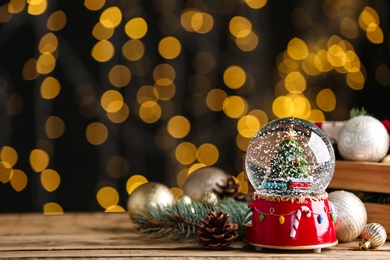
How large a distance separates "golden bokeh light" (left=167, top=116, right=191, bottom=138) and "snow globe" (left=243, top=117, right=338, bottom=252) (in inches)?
36.0

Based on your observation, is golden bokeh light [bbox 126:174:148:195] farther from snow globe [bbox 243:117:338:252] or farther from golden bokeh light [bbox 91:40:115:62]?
snow globe [bbox 243:117:338:252]

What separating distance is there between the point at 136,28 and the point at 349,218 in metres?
1.12

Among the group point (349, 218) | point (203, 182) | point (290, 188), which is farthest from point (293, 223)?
point (203, 182)

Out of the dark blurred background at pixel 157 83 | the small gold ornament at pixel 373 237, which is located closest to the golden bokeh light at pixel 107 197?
the dark blurred background at pixel 157 83

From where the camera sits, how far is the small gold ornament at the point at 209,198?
1.47 metres

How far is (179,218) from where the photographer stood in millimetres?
1377

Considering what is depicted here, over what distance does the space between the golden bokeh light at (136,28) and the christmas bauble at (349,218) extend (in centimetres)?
106

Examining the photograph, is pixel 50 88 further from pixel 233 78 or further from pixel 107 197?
pixel 233 78

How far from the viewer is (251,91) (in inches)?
89.2

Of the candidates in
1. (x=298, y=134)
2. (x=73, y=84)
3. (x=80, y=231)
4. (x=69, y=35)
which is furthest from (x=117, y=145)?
(x=298, y=134)

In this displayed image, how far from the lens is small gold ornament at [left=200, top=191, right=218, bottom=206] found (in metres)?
1.47

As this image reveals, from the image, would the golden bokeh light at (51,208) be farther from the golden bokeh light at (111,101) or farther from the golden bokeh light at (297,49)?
the golden bokeh light at (297,49)

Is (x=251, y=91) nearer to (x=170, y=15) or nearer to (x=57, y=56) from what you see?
(x=170, y=15)

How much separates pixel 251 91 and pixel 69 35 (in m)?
0.62
